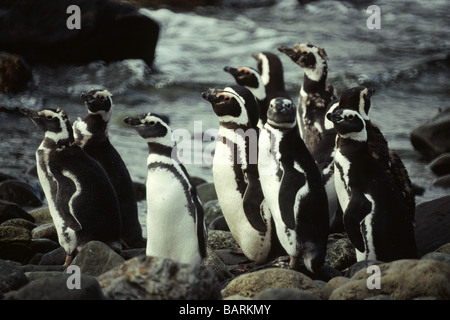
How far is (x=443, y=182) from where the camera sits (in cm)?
871

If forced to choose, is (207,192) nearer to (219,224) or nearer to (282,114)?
(219,224)

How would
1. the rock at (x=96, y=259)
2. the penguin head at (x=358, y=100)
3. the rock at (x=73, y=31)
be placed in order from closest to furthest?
the rock at (x=96, y=259)
the penguin head at (x=358, y=100)
the rock at (x=73, y=31)

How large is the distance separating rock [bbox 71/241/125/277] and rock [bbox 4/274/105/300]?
997mm

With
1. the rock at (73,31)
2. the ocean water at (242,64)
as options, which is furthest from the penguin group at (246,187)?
the rock at (73,31)

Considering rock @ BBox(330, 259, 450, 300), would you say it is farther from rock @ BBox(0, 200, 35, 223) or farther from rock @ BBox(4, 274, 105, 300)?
rock @ BBox(0, 200, 35, 223)

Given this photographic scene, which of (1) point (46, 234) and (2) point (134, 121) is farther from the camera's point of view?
(1) point (46, 234)

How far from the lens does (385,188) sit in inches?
209

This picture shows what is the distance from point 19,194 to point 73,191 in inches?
102

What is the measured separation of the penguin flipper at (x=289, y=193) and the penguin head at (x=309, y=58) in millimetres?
2566

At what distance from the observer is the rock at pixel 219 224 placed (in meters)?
6.71

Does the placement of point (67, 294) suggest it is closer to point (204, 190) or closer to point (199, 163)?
point (204, 190)

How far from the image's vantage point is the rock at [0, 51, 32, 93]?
1273 cm

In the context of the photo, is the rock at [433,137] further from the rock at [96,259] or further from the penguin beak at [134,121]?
the rock at [96,259]

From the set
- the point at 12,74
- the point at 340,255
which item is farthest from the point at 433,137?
the point at 12,74
